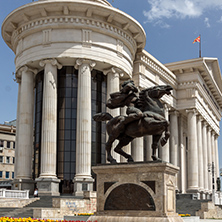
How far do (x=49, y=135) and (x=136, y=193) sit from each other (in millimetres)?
27506

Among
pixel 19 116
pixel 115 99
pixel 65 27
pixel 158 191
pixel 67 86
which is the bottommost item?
pixel 158 191

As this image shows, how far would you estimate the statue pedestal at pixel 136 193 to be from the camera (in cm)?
1605

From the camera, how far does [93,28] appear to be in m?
45.8

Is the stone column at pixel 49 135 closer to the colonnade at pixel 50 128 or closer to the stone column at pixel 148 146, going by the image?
the colonnade at pixel 50 128

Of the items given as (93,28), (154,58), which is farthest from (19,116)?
(154,58)

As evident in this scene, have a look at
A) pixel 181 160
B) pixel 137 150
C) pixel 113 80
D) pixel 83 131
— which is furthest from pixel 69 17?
pixel 181 160

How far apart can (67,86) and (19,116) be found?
6.68 meters

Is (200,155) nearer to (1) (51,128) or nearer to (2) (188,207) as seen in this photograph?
(2) (188,207)

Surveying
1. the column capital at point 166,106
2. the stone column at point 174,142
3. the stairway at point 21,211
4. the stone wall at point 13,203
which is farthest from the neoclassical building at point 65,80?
the stone column at point 174,142

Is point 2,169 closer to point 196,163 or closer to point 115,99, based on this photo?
point 196,163

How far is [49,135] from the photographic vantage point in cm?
4291

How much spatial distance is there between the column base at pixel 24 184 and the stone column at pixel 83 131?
586 centimetres

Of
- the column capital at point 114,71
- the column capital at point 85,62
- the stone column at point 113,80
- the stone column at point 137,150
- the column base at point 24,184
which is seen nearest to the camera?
the column base at point 24,184

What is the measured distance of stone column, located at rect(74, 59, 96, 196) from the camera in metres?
42.3
